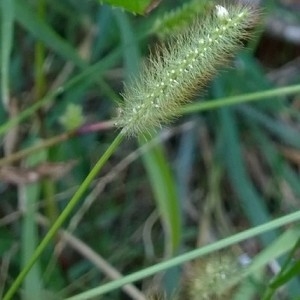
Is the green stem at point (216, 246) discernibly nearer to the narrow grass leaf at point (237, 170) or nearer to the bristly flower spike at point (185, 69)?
the bristly flower spike at point (185, 69)

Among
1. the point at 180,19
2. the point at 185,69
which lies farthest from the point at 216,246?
the point at 180,19

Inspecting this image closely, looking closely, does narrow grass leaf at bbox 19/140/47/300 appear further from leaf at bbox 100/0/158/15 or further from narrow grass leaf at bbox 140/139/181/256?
leaf at bbox 100/0/158/15

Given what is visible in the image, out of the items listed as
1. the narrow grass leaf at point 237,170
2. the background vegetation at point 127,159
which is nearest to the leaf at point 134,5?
the background vegetation at point 127,159

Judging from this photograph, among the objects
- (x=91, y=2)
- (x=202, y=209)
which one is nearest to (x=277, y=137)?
(x=202, y=209)

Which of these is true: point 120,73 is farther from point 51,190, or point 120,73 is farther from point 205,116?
point 51,190

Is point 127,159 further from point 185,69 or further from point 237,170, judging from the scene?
point 185,69

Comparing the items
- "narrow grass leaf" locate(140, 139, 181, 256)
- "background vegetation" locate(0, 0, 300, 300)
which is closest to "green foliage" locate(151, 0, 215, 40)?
"background vegetation" locate(0, 0, 300, 300)
